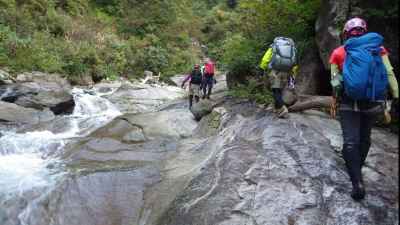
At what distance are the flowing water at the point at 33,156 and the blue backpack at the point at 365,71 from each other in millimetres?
4959

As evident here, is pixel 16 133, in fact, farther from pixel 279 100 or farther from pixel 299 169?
pixel 299 169

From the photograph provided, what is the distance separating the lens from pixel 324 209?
4812 mm

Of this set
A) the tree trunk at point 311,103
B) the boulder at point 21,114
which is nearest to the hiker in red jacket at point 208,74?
the boulder at point 21,114

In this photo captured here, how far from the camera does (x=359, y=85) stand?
4207 millimetres

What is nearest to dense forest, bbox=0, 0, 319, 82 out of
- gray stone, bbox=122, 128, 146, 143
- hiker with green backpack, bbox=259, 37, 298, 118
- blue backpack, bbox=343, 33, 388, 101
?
hiker with green backpack, bbox=259, 37, 298, 118

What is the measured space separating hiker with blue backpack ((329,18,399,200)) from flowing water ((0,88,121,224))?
Result: 4.76 meters

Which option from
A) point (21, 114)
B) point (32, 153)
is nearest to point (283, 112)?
point (32, 153)

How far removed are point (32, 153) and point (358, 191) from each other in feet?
22.9

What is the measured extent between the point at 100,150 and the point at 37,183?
6.40 ft

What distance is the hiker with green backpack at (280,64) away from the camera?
760 cm

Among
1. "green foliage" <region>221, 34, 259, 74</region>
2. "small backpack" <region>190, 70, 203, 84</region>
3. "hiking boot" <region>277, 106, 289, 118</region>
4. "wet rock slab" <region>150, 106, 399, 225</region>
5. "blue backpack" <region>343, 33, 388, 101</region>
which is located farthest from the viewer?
"small backpack" <region>190, 70, 203, 84</region>

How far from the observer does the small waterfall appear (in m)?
6.78

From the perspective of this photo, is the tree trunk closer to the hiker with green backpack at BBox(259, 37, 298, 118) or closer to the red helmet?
the hiker with green backpack at BBox(259, 37, 298, 118)

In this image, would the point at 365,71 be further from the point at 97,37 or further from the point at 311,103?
the point at 97,37
